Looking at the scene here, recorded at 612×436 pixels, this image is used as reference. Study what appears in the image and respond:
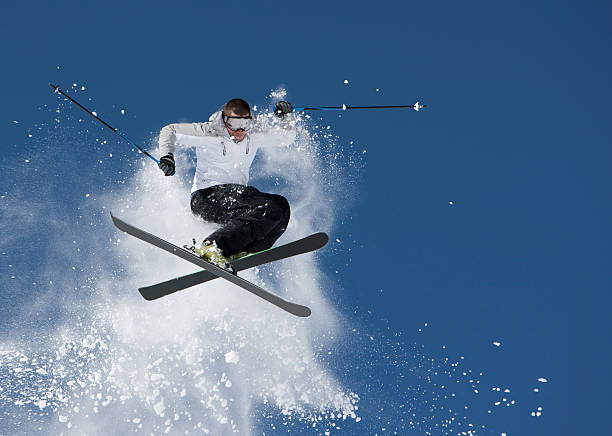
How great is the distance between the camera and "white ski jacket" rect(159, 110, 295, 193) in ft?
15.1

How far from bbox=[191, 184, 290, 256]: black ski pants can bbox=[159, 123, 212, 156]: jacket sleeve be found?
0.39m

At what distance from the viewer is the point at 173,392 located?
642 centimetres

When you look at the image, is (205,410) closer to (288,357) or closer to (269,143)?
(288,357)

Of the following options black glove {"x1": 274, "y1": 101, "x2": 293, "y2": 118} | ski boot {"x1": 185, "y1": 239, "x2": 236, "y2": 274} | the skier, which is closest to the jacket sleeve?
the skier

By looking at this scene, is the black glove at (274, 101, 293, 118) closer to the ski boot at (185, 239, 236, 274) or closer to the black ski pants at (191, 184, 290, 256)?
the black ski pants at (191, 184, 290, 256)

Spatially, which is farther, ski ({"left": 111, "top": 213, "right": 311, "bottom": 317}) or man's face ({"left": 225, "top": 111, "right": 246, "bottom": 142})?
man's face ({"left": 225, "top": 111, "right": 246, "bottom": 142})

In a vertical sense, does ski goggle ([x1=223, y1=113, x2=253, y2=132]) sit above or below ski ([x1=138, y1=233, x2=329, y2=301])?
above

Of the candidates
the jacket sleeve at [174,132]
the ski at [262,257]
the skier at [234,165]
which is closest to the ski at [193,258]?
the skier at [234,165]

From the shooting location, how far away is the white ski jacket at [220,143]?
181 inches

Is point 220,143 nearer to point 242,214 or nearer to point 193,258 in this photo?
point 242,214

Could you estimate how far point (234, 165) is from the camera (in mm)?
4715

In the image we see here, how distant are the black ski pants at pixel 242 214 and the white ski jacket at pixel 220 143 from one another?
107 millimetres

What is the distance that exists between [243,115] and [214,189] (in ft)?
1.83

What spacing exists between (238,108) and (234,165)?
0.43m
